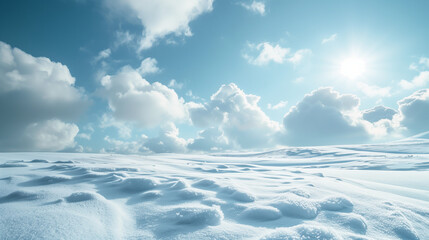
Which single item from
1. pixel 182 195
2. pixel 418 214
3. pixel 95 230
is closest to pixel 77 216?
pixel 95 230

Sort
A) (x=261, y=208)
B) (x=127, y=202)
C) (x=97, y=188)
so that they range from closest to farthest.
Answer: (x=261, y=208)
(x=127, y=202)
(x=97, y=188)

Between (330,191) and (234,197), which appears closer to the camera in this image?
(234,197)

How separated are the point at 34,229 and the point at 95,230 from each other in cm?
51

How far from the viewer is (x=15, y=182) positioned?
Result: 3.50m

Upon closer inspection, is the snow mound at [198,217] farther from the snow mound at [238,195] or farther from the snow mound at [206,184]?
the snow mound at [206,184]

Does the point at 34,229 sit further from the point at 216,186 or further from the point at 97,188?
the point at 216,186

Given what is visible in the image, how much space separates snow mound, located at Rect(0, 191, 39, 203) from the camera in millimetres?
2678

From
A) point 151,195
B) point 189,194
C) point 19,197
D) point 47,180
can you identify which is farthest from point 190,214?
point 47,180

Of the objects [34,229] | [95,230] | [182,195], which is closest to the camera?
→ [34,229]

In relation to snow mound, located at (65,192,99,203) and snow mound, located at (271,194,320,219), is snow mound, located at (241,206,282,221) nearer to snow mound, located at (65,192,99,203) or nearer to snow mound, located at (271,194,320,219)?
snow mound, located at (271,194,320,219)

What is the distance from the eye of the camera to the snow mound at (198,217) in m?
2.19

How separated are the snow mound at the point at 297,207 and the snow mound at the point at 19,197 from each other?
3488mm

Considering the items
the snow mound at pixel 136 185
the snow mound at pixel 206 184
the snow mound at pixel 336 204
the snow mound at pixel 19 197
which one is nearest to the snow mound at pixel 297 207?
the snow mound at pixel 336 204

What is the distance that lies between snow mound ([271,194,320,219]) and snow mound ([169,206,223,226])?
92 centimetres
